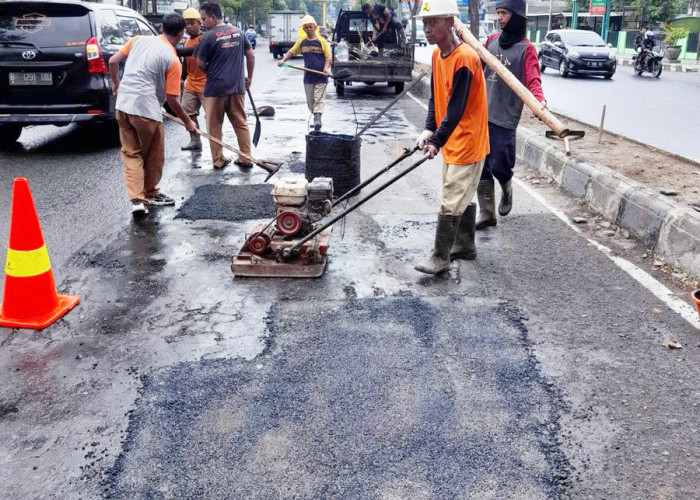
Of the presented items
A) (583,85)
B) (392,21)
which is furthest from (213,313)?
(583,85)

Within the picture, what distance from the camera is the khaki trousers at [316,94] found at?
11047 mm

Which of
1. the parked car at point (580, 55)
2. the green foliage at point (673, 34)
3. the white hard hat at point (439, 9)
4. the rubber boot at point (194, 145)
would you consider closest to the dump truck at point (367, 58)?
the rubber boot at point (194, 145)

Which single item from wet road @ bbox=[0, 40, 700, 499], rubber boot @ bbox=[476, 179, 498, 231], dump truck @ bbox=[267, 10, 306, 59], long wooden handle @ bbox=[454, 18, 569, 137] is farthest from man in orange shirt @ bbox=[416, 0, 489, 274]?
dump truck @ bbox=[267, 10, 306, 59]

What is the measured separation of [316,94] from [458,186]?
6.79m

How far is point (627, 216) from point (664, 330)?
6.93 ft

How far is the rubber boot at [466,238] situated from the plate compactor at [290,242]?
2.25ft

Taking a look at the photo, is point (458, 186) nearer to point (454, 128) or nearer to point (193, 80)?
point (454, 128)

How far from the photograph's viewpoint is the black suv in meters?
8.58

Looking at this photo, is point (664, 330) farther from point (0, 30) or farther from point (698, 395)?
point (0, 30)

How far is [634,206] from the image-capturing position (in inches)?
228

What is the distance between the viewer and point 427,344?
3.79 m

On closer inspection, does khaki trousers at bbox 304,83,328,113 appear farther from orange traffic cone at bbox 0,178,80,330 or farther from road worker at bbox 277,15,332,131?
orange traffic cone at bbox 0,178,80,330

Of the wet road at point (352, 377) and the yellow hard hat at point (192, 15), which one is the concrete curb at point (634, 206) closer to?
the wet road at point (352, 377)

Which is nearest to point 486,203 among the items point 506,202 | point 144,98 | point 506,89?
point 506,202
